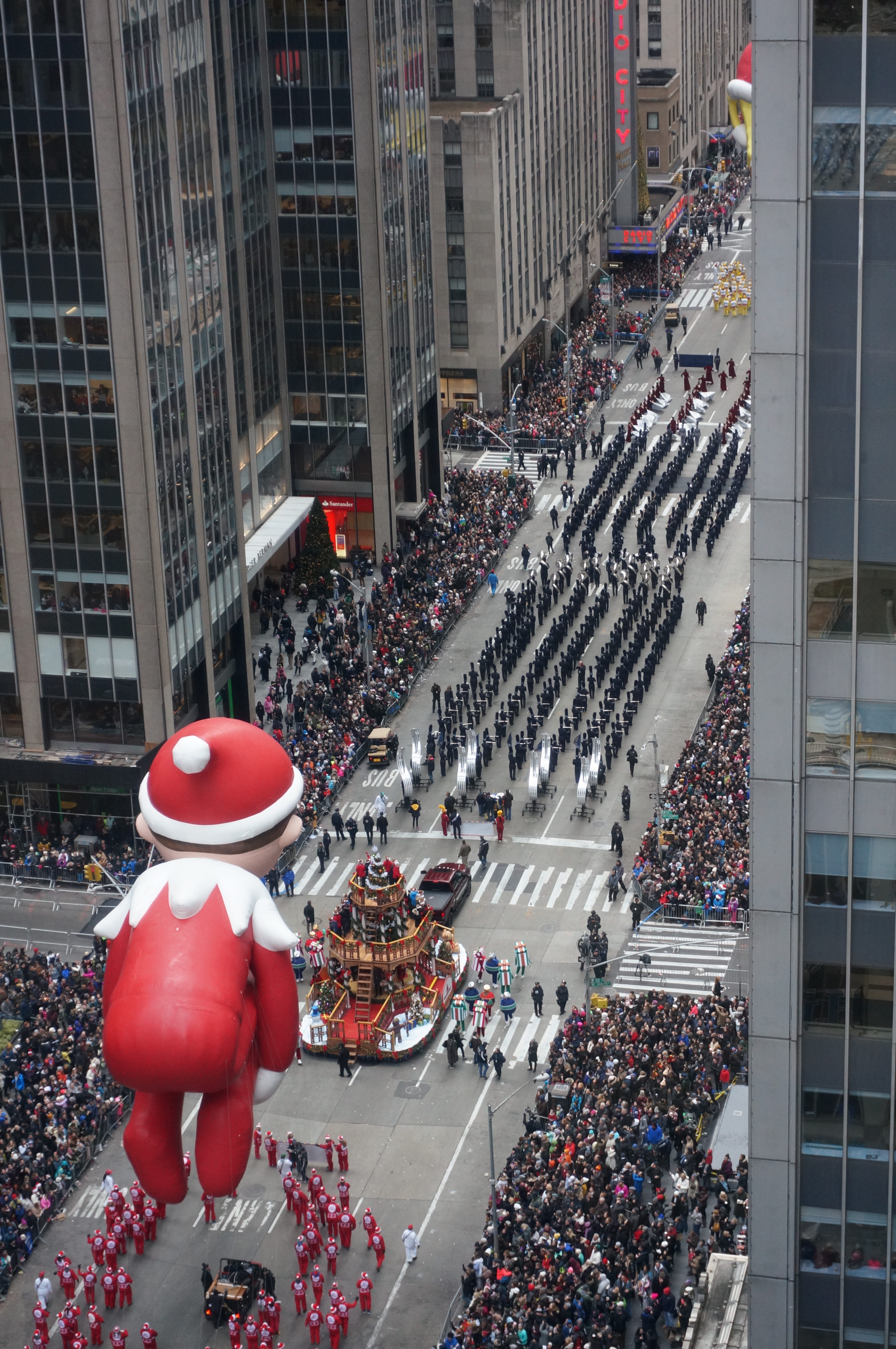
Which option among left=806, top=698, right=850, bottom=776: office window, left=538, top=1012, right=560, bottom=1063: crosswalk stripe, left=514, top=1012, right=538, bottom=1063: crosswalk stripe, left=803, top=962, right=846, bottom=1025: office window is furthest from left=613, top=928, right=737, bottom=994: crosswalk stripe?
left=806, top=698, right=850, bottom=776: office window

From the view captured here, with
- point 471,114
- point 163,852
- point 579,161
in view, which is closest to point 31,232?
point 163,852

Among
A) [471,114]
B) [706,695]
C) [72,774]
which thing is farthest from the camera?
[471,114]

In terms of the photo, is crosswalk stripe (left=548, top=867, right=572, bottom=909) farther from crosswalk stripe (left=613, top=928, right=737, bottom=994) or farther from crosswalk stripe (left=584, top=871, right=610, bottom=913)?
crosswalk stripe (left=613, top=928, right=737, bottom=994)

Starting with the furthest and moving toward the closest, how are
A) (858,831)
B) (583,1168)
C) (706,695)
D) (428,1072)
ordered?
(706,695) → (428,1072) → (583,1168) → (858,831)

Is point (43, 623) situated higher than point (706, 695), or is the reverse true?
point (43, 623)

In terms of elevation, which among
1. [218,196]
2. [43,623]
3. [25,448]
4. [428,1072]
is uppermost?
[218,196]

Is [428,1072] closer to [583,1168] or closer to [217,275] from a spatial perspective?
[583,1168]

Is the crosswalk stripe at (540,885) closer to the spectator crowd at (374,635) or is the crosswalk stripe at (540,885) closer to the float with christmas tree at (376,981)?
the float with christmas tree at (376,981)
